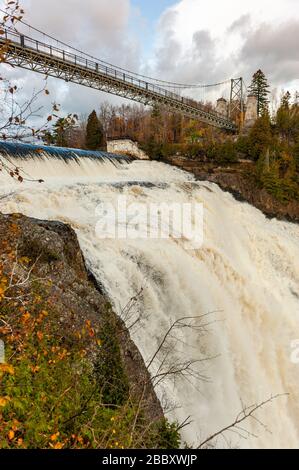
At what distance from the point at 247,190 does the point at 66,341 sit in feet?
73.8

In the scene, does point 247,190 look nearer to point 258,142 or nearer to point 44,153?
point 258,142

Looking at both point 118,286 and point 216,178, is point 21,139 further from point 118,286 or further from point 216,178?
point 216,178

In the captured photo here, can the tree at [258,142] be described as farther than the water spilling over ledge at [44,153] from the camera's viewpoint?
Yes

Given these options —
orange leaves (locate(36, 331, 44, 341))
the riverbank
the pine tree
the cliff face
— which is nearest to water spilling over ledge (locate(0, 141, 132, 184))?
the riverbank

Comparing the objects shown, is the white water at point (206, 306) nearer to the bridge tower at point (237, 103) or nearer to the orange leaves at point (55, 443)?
the orange leaves at point (55, 443)

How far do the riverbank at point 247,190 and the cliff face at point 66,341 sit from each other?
742 inches

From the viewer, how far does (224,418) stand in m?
8.16

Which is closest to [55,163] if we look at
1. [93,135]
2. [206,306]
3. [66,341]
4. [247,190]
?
[206,306]

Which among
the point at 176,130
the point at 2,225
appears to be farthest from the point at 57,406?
the point at 176,130

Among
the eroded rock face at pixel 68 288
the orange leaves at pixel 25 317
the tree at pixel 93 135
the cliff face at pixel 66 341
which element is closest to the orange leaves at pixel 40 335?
the cliff face at pixel 66 341

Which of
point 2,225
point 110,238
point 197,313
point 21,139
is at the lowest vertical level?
point 197,313

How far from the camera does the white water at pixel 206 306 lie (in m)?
8.33

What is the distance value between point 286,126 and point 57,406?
139 feet

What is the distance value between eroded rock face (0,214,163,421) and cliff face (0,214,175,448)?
0.02m
